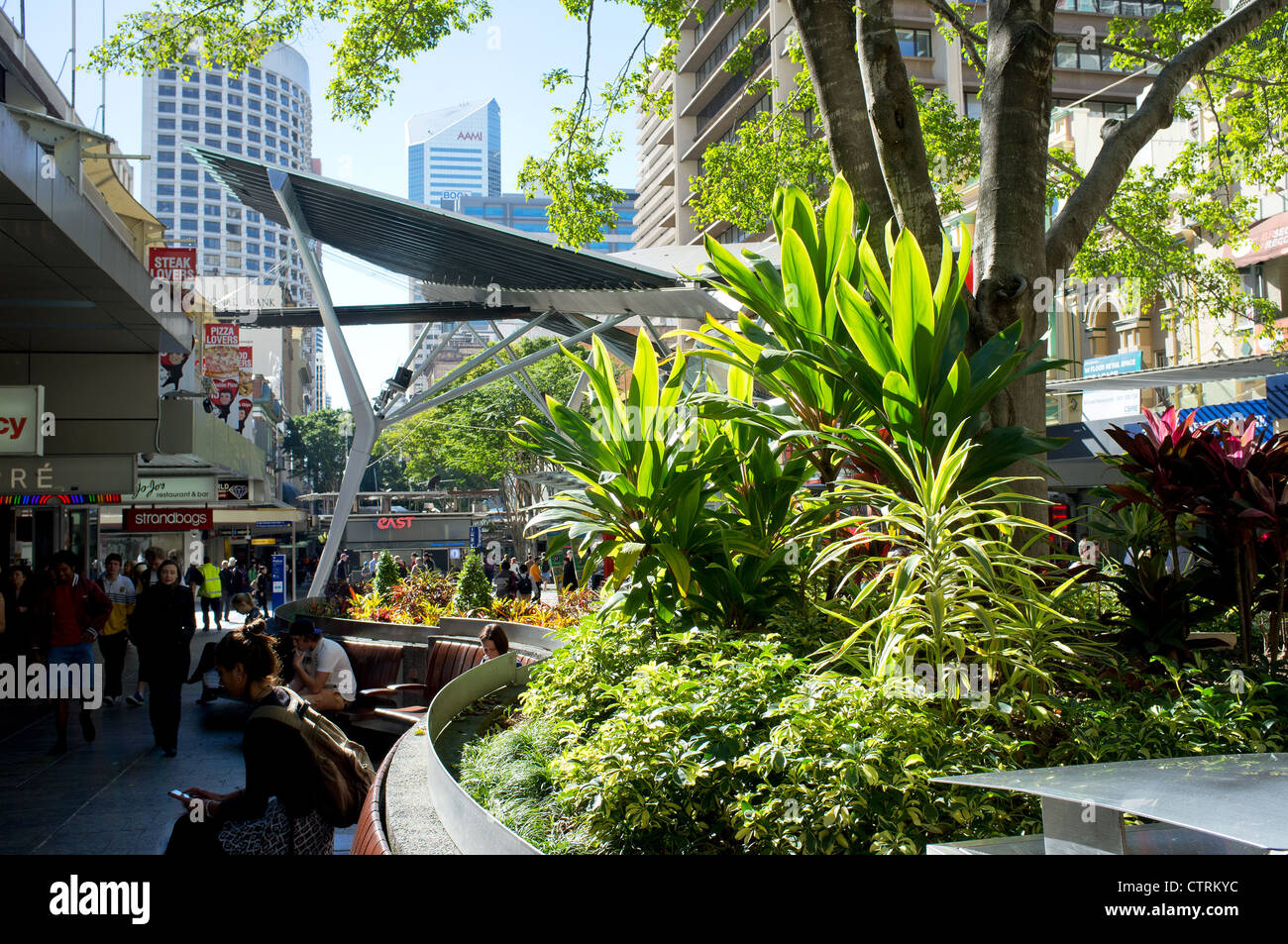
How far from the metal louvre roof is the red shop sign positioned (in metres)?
6.97

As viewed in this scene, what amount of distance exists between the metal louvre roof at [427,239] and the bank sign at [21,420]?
1160cm

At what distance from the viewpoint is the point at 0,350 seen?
11.6 meters

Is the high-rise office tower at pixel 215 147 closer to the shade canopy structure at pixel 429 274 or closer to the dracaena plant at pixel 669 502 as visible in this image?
the shade canopy structure at pixel 429 274

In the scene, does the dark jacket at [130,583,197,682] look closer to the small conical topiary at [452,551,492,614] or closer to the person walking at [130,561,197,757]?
the person walking at [130,561,197,757]

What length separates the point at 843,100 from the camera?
240 inches

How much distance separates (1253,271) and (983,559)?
2225 centimetres

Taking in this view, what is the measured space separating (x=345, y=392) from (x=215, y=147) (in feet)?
484

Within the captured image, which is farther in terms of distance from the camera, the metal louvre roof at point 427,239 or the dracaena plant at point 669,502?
the metal louvre roof at point 427,239

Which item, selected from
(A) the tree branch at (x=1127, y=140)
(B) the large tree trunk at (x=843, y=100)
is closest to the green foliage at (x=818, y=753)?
(A) the tree branch at (x=1127, y=140)

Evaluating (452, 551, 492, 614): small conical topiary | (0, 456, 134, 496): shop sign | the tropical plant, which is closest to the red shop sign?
(452, 551, 492, 614): small conical topiary

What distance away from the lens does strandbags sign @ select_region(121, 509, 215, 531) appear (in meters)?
19.8

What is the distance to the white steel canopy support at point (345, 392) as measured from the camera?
912 inches
